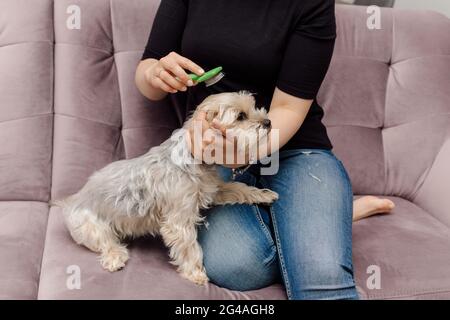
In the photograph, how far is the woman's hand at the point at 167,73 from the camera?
119cm

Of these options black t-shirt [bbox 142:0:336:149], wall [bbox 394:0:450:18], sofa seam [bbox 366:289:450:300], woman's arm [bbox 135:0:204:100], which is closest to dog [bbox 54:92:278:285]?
black t-shirt [bbox 142:0:336:149]

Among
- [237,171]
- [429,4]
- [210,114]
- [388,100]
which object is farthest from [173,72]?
[429,4]

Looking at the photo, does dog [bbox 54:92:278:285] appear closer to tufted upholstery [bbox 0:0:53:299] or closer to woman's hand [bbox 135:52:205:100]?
woman's hand [bbox 135:52:205:100]

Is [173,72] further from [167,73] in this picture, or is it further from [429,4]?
[429,4]

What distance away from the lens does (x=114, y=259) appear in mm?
1217

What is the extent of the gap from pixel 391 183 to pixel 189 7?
0.99m

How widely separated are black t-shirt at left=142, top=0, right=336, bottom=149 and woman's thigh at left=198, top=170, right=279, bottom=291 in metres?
0.38

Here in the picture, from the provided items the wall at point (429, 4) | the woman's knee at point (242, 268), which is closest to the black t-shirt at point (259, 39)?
the woman's knee at point (242, 268)

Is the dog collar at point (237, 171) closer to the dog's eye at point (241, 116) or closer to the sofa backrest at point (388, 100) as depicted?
the dog's eye at point (241, 116)

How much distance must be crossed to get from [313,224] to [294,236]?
6 cm

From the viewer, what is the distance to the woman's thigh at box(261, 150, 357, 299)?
1.16 metres

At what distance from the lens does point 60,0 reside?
5.10 ft

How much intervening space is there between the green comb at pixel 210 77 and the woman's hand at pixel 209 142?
9 cm

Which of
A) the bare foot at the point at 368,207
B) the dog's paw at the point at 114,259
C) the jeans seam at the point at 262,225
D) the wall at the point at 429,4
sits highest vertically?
the wall at the point at 429,4
